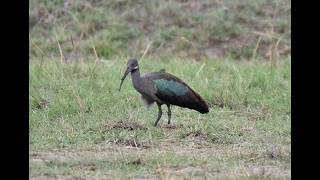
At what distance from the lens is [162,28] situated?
14.7 metres

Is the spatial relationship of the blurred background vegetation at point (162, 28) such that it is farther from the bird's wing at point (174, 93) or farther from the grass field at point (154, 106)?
the bird's wing at point (174, 93)

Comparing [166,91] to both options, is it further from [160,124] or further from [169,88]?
[160,124]

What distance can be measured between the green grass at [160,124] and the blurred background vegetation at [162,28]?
1123 millimetres

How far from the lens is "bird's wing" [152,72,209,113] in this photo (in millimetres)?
8797

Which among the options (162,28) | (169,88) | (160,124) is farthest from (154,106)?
(162,28)

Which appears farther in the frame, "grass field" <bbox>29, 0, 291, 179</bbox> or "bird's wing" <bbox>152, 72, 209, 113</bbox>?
"bird's wing" <bbox>152, 72, 209, 113</bbox>

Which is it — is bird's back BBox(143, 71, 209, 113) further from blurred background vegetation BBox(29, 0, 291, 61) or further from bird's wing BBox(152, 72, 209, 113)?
blurred background vegetation BBox(29, 0, 291, 61)

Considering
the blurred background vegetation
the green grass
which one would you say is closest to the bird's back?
the green grass

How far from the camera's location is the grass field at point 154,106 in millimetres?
7461

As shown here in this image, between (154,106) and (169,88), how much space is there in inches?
58.8

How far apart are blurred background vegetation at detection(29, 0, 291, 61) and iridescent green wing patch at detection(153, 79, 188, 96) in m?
4.79
